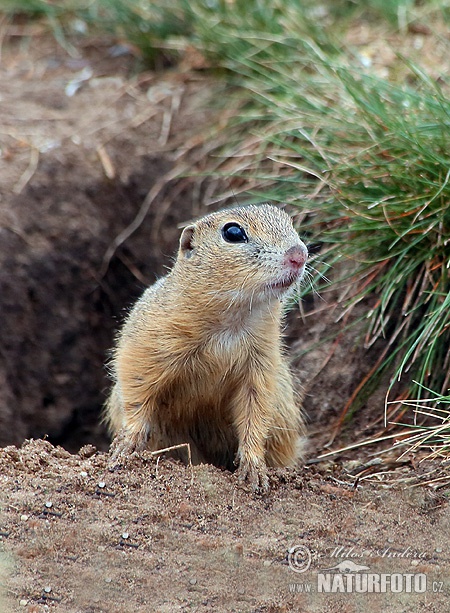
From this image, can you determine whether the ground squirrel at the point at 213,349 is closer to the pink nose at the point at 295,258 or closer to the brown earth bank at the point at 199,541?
the pink nose at the point at 295,258

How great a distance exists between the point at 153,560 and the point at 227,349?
1514 mm

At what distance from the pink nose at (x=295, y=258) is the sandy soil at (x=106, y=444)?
1230mm

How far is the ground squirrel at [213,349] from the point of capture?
4.98 meters

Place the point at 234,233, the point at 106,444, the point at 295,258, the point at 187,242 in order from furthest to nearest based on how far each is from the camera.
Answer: the point at 106,444
the point at 187,242
the point at 234,233
the point at 295,258

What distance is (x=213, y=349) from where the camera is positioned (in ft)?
17.1

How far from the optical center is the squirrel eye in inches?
197

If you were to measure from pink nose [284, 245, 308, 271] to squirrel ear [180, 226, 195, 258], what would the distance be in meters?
0.84

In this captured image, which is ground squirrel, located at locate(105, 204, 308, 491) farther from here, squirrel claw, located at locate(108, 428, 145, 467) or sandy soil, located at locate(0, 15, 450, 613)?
sandy soil, located at locate(0, 15, 450, 613)

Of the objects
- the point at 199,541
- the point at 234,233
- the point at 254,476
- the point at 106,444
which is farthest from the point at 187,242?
the point at 106,444

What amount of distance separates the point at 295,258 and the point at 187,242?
0.96m

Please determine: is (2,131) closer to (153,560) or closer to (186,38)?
(186,38)

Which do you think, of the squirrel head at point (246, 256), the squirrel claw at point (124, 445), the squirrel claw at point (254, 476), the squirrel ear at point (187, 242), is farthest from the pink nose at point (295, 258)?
the squirrel claw at point (124, 445)

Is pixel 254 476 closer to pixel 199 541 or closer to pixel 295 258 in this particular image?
pixel 199 541

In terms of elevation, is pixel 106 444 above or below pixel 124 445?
below
